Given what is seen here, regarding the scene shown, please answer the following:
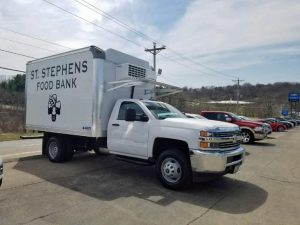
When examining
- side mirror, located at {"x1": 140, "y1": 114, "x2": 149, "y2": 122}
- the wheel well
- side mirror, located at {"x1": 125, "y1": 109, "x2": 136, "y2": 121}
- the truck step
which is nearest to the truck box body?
the truck step

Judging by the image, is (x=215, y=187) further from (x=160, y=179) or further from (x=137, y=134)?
(x=137, y=134)

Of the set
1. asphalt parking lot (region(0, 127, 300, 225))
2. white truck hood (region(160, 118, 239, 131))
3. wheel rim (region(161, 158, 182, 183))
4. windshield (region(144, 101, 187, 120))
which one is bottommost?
asphalt parking lot (region(0, 127, 300, 225))

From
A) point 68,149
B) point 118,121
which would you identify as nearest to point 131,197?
point 118,121

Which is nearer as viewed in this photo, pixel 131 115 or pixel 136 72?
pixel 131 115

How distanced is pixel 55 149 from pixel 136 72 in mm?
3495

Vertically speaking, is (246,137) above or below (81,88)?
below

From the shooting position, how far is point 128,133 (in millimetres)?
A: 7578

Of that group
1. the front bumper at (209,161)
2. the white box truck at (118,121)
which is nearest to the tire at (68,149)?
the white box truck at (118,121)

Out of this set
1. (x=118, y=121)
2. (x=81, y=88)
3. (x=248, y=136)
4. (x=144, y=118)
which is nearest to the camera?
(x=144, y=118)

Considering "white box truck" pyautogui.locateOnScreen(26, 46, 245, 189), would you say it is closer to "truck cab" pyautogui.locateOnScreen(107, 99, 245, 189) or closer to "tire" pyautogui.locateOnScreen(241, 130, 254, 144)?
"truck cab" pyautogui.locateOnScreen(107, 99, 245, 189)

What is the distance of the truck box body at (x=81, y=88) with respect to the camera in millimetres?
8039

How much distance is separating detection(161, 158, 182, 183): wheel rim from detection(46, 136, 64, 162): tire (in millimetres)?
3772

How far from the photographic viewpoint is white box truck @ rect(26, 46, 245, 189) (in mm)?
6477

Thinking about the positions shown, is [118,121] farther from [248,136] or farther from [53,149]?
[248,136]
